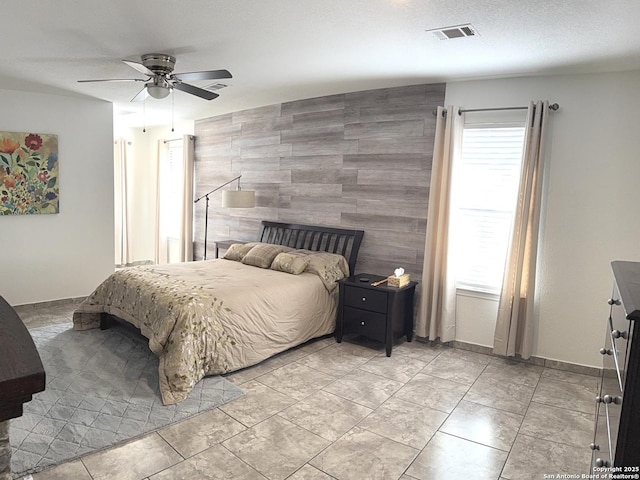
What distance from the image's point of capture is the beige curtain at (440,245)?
418 centimetres

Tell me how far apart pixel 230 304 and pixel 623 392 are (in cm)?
285

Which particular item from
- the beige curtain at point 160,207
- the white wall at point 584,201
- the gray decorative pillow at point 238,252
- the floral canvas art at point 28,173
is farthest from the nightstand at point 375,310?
the beige curtain at point 160,207

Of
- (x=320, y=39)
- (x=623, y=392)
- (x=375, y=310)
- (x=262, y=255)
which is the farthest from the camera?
(x=262, y=255)

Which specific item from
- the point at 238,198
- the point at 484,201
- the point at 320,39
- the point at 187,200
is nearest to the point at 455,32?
the point at 320,39

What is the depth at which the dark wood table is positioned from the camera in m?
0.73

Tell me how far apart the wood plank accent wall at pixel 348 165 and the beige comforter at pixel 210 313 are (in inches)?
37.0

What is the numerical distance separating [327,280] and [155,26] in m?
2.68

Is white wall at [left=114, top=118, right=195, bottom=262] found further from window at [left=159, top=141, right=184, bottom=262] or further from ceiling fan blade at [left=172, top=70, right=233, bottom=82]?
ceiling fan blade at [left=172, top=70, right=233, bottom=82]

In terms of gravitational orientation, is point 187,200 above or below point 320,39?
below

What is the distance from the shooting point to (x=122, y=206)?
25.6 feet

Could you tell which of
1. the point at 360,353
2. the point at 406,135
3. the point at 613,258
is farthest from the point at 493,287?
the point at 406,135

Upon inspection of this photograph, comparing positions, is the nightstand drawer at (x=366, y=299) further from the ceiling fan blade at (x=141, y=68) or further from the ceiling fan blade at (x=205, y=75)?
the ceiling fan blade at (x=141, y=68)

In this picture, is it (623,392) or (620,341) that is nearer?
(623,392)

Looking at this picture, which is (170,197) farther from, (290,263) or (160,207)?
(290,263)
